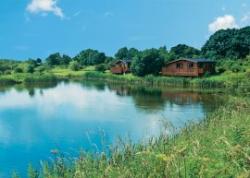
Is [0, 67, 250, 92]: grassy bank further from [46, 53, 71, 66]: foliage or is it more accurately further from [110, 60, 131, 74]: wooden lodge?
[46, 53, 71, 66]: foliage

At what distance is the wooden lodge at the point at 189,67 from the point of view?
1891 inches

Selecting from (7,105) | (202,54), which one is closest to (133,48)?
(202,54)

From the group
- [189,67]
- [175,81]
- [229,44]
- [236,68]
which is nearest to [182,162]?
[236,68]

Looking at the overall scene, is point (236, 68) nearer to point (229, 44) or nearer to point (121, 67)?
point (229, 44)

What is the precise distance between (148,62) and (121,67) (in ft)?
29.8

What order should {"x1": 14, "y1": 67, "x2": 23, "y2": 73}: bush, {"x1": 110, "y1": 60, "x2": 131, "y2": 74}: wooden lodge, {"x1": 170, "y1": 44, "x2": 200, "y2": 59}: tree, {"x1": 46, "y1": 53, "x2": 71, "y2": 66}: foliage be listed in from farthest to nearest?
{"x1": 46, "y1": 53, "x2": 71, "y2": 66}: foliage, {"x1": 14, "y1": 67, "x2": 23, "y2": 73}: bush, {"x1": 170, "y1": 44, "x2": 200, "y2": 59}: tree, {"x1": 110, "y1": 60, "x2": 131, "y2": 74}: wooden lodge

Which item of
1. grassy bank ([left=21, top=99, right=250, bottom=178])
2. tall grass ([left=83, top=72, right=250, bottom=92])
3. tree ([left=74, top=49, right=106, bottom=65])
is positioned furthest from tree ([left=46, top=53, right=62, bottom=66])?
grassy bank ([left=21, top=99, right=250, bottom=178])

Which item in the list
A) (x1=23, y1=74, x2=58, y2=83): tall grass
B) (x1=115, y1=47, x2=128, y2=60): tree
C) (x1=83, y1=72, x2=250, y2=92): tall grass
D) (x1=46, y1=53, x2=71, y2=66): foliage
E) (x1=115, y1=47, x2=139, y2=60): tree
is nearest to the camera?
(x1=83, y1=72, x2=250, y2=92): tall grass

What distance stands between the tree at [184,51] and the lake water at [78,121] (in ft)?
85.5

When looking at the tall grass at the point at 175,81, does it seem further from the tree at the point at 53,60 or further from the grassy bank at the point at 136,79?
the tree at the point at 53,60

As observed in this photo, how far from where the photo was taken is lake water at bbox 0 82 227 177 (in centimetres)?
1477

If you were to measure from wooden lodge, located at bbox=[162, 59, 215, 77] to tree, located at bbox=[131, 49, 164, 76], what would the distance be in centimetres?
94

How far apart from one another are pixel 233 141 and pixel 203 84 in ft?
126

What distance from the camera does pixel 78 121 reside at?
22.3m
